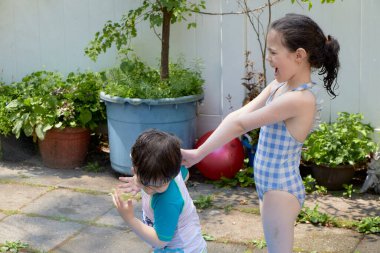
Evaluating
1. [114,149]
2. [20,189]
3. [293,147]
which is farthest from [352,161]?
[20,189]

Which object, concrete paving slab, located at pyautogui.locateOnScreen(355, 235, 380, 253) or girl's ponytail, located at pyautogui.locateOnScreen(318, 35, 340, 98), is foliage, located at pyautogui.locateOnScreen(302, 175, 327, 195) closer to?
concrete paving slab, located at pyautogui.locateOnScreen(355, 235, 380, 253)

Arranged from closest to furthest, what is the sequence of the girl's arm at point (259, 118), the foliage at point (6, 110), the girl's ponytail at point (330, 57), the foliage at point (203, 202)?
the girl's arm at point (259, 118)
the girl's ponytail at point (330, 57)
the foliage at point (203, 202)
the foliage at point (6, 110)

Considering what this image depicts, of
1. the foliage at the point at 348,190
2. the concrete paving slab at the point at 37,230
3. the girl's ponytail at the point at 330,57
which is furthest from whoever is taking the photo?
the foliage at the point at 348,190

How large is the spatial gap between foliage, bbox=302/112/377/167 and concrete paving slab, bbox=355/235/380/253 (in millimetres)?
913

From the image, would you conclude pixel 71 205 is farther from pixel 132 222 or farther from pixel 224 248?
pixel 132 222

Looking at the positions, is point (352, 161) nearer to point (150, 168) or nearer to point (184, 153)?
point (184, 153)

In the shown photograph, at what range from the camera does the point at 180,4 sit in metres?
5.39

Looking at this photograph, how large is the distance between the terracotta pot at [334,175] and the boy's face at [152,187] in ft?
9.23

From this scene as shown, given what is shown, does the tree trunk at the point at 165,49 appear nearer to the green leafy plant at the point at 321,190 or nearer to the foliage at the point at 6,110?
the foliage at the point at 6,110

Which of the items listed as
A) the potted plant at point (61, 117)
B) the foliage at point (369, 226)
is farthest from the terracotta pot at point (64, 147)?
the foliage at point (369, 226)

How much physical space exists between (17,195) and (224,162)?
5.56 ft

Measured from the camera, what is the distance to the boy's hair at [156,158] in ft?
8.14

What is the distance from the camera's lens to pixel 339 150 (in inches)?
202

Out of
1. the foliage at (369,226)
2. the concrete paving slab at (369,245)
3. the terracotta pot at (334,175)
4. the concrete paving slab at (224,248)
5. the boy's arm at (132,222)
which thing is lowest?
the concrete paving slab at (224,248)
